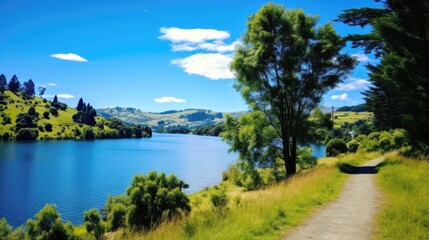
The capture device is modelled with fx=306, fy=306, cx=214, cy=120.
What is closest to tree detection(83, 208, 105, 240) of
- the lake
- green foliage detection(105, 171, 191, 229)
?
green foliage detection(105, 171, 191, 229)

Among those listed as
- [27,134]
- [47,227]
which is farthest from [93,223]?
[27,134]

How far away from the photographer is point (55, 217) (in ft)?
79.3

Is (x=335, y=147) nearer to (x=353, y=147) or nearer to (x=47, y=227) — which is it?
(x=353, y=147)

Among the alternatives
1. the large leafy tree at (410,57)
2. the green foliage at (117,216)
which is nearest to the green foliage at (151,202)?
the green foliage at (117,216)

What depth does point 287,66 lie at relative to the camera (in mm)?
29078

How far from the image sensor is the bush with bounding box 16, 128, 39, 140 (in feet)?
591

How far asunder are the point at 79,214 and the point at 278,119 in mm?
29039

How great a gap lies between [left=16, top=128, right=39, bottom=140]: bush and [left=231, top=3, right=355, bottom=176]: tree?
189616mm

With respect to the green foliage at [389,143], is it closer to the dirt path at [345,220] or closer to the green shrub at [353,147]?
the green shrub at [353,147]

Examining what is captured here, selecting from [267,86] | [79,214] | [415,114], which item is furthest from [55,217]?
[415,114]

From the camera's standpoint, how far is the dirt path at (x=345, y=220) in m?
9.20

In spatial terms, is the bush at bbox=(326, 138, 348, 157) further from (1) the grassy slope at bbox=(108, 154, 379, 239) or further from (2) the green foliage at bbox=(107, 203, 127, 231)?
(1) the grassy slope at bbox=(108, 154, 379, 239)

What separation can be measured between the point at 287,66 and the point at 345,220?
66.8 feet

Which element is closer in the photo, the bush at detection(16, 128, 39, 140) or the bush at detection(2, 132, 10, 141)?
the bush at detection(2, 132, 10, 141)
